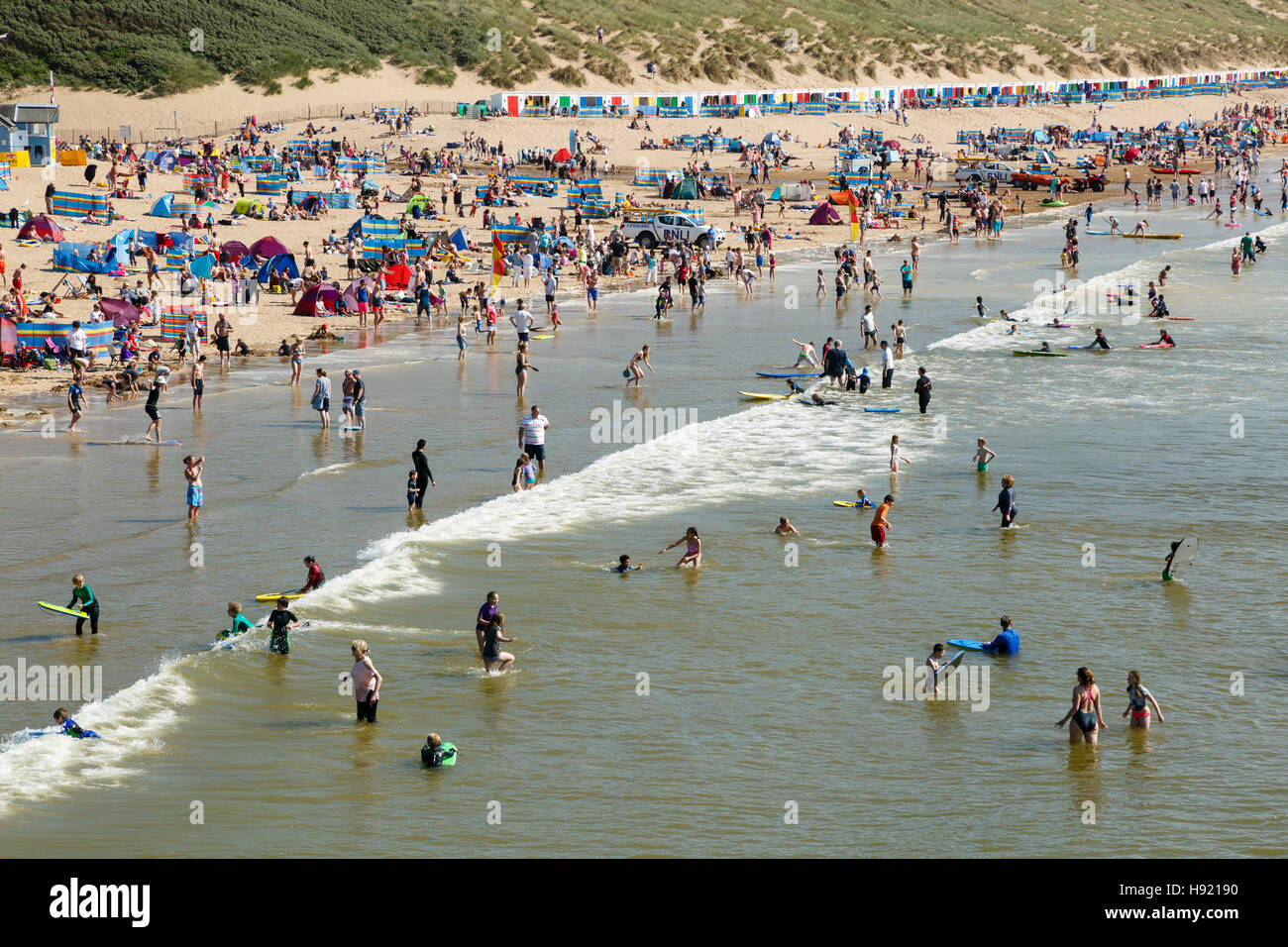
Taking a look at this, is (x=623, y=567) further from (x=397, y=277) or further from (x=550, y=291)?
(x=397, y=277)

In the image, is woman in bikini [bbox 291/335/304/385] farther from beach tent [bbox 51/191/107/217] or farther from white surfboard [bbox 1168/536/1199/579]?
beach tent [bbox 51/191/107/217]

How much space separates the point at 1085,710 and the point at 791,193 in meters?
60.4

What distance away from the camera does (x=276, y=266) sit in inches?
1820

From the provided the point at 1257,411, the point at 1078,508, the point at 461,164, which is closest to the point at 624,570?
the point at 1078,508

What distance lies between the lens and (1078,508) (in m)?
25.5

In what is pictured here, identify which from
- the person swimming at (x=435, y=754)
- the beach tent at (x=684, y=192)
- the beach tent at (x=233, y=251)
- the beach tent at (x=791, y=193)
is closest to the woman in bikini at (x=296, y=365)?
the beach tent at (x=233, y=251)

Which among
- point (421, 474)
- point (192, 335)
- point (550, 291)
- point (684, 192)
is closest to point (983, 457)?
point (421, 474)

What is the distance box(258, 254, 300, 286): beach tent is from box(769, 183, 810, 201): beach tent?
33.2 metres

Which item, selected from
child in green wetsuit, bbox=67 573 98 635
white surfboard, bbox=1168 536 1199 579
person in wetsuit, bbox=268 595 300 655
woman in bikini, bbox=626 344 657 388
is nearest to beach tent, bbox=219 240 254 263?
woman in bikini, bbox=626 344 657 388

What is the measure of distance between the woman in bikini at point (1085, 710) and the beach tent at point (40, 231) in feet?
136

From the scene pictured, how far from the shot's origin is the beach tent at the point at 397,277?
153 ft

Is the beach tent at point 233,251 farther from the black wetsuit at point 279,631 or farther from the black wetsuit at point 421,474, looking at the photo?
the black wetsuit at point 279,631
